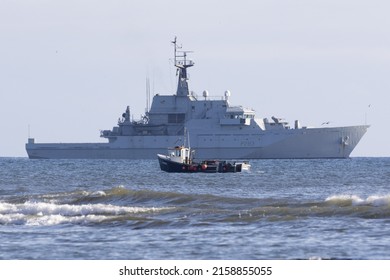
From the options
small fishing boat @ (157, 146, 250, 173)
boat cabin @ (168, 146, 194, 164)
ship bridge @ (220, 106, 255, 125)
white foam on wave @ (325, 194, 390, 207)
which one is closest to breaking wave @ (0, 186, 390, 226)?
white foam on wave @ (325, 194, 390, 207)

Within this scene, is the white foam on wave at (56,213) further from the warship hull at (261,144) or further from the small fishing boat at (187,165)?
the warship hull at (261,144)

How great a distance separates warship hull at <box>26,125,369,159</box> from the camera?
100938mm

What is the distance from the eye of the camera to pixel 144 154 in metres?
107

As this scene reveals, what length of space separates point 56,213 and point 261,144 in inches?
2706

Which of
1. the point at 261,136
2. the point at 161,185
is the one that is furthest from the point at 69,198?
the point at 261,136

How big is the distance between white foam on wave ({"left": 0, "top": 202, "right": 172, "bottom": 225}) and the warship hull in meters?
66.4

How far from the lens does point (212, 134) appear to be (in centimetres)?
10262

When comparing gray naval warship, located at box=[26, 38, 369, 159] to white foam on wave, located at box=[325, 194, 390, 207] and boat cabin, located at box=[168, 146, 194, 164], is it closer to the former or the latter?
boat cabin, located at box=[168, 146, 194, 164]

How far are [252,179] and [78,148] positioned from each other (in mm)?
55806

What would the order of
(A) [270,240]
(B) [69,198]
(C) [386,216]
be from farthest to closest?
(B) [69,198] < (C) [386,216] < (A) [270,240]

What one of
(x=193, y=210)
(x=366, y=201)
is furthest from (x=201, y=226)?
(x=366, y=201)

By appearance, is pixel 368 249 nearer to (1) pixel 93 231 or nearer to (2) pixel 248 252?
(2) pixel 248 252

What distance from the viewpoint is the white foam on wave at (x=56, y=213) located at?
30.1 metres

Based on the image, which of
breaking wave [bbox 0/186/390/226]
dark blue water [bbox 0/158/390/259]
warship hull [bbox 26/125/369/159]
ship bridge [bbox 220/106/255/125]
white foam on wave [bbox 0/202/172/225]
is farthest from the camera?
ship bridge [bbox 220/106/255/125]
